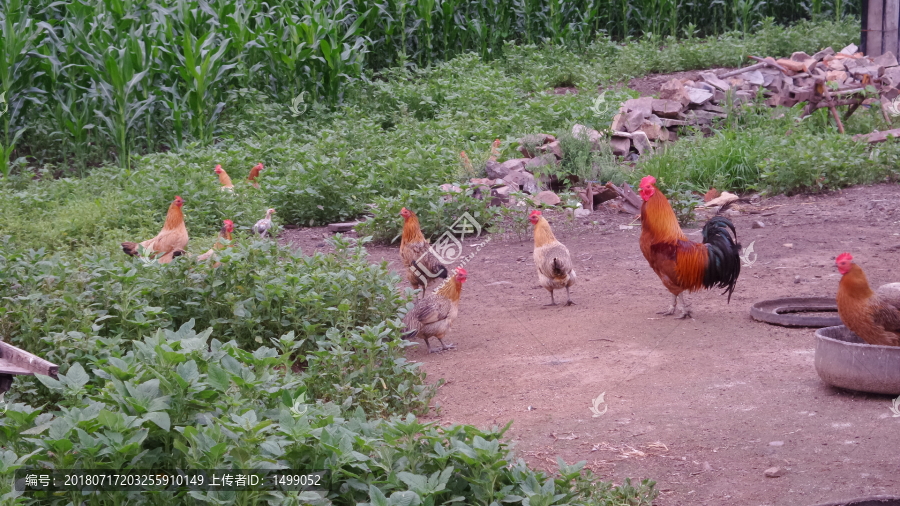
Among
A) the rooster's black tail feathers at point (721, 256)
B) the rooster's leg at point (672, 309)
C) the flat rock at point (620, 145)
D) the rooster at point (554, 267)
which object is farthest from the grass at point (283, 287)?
the rooster's black tail feathers at point (721, 256)

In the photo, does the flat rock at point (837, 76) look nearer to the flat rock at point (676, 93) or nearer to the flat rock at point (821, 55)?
the flat rock at point (821, 55)

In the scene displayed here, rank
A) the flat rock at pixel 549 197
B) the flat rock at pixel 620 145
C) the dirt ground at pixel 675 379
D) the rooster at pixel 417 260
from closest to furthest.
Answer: the dirt ground at pixel 675 379, the rooster at pixel 417 260, the flat rock at pixel 549 197, the flat rock at pixel 620 145

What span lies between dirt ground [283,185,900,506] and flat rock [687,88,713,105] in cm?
498

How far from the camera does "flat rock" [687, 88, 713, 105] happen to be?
13336 millimetres

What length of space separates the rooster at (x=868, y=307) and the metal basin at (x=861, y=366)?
0.30m

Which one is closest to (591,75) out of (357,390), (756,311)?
(756,311)

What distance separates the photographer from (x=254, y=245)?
19.3 ft

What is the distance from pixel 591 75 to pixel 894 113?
199 inches

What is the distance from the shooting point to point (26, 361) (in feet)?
12.9

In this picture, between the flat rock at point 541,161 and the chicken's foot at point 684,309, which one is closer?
the chicken's foot at point 684,309

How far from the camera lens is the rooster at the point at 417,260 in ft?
23.4

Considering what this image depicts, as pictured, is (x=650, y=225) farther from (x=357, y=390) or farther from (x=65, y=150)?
(x=65, y=150)

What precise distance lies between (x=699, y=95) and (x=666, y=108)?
0.85 meters

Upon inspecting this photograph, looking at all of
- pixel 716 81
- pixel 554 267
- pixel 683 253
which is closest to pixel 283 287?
pixel 554 267
